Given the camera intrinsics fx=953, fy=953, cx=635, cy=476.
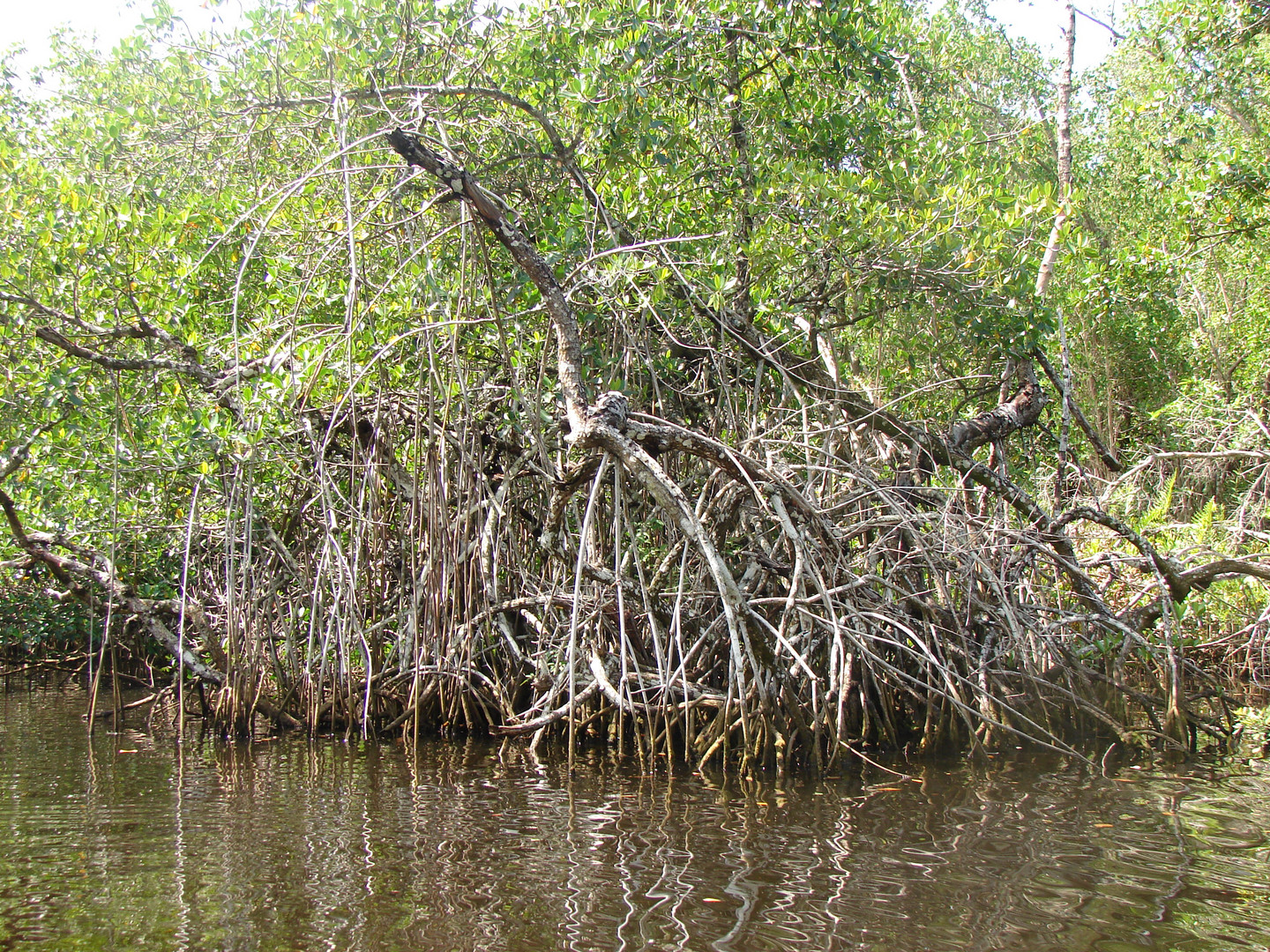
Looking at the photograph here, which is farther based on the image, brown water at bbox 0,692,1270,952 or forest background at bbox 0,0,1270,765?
forest background at bbox 0,0,1270,765

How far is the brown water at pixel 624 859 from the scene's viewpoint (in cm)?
264

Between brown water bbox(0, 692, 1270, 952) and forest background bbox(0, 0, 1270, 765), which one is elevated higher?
forest background bbox(0, 0, 1270, 765)

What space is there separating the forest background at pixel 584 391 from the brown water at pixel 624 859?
53cm

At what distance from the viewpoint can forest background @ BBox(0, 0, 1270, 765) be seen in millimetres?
4609

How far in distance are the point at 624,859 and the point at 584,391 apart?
6.49 ft

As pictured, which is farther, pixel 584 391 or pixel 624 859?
pixel 584 391

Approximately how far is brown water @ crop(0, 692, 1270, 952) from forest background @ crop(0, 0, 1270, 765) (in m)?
0.53

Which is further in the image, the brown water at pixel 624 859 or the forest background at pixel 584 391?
the forest background at pixel 584 391

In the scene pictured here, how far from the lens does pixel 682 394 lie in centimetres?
557

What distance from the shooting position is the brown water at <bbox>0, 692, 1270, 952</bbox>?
8.66 ft

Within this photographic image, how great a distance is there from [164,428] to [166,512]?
109cm

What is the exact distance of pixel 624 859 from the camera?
3.27m

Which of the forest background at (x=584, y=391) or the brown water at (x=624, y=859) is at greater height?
the forest background at (x=584, y=391)

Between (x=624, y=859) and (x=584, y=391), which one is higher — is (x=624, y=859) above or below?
below
